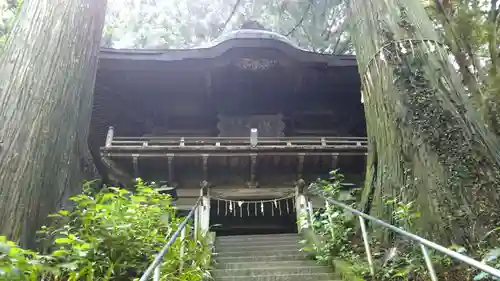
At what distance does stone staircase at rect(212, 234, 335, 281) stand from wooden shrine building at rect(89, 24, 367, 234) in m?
1.67

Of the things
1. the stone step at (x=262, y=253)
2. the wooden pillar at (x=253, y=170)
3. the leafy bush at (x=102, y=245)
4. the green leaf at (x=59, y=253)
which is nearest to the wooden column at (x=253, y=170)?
the wooden pillar at (x=253, y=170)

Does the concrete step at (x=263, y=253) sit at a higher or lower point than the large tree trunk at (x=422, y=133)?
lower

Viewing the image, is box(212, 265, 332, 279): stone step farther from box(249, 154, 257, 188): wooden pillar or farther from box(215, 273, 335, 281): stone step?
box(249, 154, 257, 188): wooden pillar

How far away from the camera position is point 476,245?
317 centimetres

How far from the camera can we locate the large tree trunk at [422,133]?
3.43m

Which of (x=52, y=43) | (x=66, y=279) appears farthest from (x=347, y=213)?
(x=52, y=43)

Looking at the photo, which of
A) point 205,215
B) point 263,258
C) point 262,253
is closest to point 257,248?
point 262,253

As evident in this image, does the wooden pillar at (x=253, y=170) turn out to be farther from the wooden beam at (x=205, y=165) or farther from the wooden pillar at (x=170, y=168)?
the wooden pillar at (x=170, y=168)

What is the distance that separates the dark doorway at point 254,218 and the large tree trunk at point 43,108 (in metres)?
5.31

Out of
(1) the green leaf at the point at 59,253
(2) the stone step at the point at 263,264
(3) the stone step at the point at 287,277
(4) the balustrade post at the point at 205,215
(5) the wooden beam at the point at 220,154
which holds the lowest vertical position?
(3) the stone step at the point at 287,277

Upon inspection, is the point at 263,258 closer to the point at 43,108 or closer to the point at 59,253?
the point at 59,253

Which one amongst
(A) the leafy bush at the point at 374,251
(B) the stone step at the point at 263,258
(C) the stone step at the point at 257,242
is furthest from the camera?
(C) the stone step at the point at 257,242

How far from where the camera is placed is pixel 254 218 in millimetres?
9555

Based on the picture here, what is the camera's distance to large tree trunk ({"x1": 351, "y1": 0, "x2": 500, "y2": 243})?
343cm
